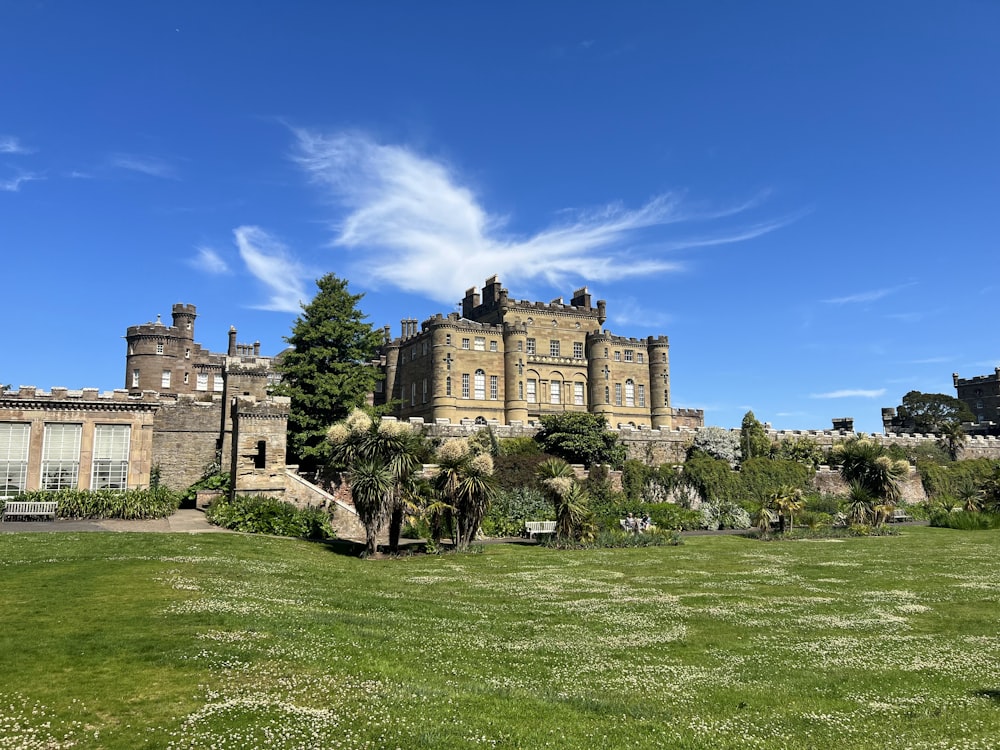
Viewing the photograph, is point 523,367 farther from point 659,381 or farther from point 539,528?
point 539,528

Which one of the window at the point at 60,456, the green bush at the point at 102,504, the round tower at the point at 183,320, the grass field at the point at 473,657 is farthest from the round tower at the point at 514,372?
the grass field at the point at 473,657

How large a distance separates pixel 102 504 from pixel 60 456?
6.11 metres

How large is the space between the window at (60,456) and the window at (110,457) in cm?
82

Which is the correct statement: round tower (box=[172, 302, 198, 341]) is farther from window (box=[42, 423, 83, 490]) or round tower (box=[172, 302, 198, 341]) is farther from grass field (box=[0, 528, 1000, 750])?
grass field (box=[0, 528, 1000, 750])

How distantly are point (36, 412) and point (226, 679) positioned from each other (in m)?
31.2

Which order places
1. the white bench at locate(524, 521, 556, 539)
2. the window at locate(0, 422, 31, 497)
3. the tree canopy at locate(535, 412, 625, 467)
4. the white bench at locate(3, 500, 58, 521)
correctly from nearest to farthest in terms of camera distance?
1. the white bench at locate(3, 500, 58, 521)
2. the window at locate(0, 422, 31, 497)
3. the white bench at locate(524, 521, 556, 539)
4. the tree canopy at locate(535, 412, 625, 467)

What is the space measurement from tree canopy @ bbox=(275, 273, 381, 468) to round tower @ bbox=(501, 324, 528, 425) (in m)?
23.1

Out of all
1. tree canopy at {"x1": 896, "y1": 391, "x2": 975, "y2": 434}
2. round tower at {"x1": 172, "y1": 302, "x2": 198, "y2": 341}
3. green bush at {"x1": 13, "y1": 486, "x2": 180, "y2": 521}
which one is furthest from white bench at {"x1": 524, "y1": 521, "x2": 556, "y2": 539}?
tree canopy at {"x1": 896, "y1": 391, "x2": 975, "y2": 434}

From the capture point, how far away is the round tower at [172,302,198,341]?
6781cm

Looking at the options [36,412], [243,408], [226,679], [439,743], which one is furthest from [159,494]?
[439,743]

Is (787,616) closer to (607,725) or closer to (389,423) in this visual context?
(607,725)

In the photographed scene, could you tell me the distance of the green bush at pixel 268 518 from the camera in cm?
2997

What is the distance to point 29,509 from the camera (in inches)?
1210

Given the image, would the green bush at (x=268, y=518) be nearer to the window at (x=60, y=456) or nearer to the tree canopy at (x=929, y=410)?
the window at (x=60, y=456)
